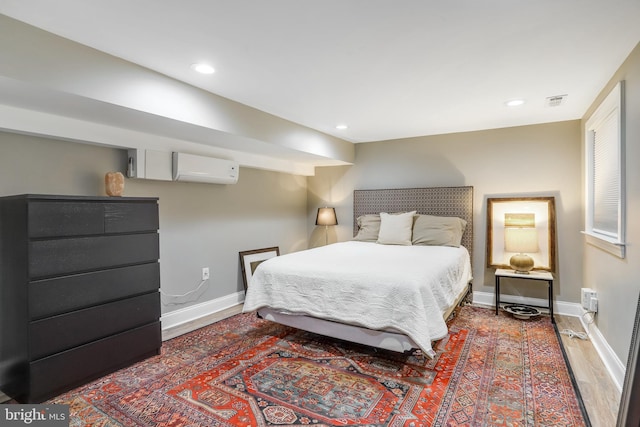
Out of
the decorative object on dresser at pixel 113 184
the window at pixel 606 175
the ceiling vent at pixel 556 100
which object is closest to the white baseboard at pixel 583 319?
the window at pixel 606 175

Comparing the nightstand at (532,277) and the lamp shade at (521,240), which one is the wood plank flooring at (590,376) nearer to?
the nightstand at (532,277)

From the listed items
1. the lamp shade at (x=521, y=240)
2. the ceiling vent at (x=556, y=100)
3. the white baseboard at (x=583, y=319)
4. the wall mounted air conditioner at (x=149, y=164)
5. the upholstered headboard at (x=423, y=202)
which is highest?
the ceiling vent at (x=556, y=100)

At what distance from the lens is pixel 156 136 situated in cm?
306

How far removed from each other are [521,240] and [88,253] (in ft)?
12.7

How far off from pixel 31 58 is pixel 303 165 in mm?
3598

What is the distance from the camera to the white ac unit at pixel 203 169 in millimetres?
3215

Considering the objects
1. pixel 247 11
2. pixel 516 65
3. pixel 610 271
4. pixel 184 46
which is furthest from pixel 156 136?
pixel 610 271

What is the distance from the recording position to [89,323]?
7.41 ft

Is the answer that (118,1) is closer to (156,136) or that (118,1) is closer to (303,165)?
(156,136)

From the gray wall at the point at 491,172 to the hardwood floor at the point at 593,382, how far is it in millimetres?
1119

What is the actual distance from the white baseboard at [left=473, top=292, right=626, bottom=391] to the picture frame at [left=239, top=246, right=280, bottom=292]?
2.68 meters

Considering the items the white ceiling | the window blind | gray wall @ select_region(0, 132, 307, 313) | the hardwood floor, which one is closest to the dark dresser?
gray wall @ select_region(0, 132, 307, 313)

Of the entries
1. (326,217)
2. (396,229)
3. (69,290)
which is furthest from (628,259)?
(69,290)

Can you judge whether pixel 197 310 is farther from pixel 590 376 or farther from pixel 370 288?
pixel 590 376
